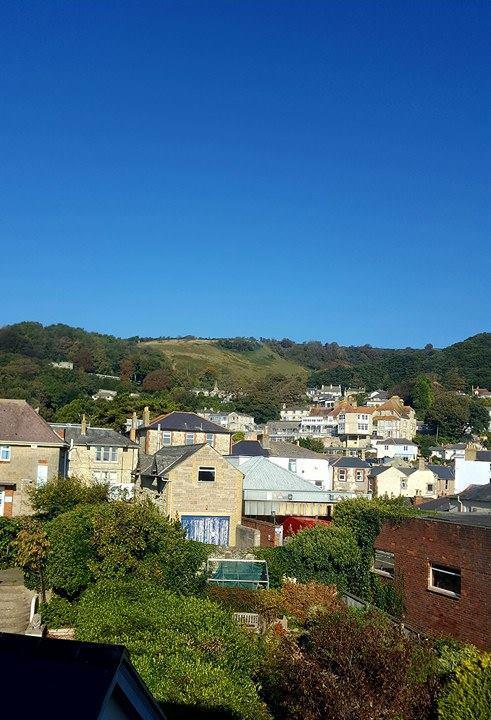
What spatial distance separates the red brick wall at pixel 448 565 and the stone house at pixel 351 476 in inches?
2344

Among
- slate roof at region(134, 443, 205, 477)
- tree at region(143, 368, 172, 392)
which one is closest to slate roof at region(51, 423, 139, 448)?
slate roof at region(134, 443, 205, 477)

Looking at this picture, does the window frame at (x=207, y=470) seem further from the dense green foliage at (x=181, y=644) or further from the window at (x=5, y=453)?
the dense green foliage at (x=181, y=644)

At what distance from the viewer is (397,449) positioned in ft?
388

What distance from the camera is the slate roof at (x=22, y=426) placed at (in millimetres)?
37031

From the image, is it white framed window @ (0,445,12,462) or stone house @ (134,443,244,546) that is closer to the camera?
stone house @ (134,443,244,546)

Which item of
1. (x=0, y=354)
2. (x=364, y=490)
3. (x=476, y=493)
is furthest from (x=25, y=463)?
(x=0, y=354)

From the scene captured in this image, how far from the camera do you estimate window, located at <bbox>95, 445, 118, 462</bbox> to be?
51.0 metres

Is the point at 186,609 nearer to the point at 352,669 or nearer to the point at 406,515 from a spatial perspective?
the point at 352,669

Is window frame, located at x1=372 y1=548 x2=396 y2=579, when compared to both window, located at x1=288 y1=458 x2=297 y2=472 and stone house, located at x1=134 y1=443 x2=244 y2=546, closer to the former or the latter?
stone house, located at x1=134 y1=443 x2=244 y2=546

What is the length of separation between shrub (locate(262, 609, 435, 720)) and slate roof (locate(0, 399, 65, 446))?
87.8 feet

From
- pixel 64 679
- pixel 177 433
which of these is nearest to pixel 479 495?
pixel 177 433

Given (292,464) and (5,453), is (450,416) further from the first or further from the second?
(5,453)

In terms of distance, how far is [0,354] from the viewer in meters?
147

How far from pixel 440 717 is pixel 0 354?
146929 millimetres
